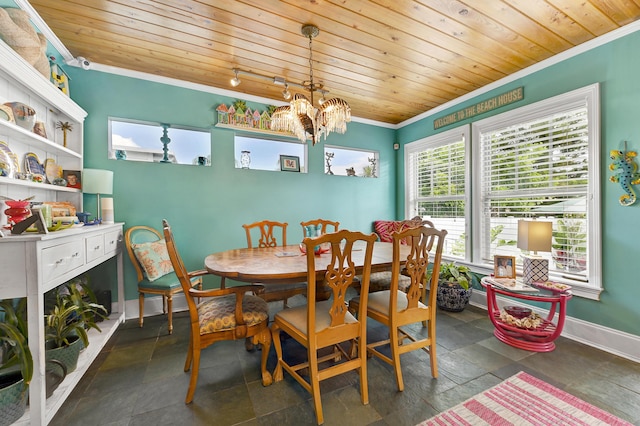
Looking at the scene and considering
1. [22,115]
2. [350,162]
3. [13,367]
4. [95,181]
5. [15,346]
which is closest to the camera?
[15,346]

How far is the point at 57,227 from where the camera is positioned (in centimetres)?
167

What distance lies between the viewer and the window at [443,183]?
3.47m

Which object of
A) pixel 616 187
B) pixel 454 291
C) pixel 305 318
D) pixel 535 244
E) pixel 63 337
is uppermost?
pixel 616 187

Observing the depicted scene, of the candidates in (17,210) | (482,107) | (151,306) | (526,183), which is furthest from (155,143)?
(526,183)

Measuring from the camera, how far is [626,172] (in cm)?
207

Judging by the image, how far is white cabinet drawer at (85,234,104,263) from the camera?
6.49 ft

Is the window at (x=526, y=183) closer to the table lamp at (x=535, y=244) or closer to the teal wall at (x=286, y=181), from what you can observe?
the teal wall at (x=286, y=181)

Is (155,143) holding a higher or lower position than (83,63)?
lower

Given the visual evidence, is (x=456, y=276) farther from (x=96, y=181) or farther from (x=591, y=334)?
(x=96, y=181)

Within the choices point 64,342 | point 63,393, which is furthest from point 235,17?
point 63,393

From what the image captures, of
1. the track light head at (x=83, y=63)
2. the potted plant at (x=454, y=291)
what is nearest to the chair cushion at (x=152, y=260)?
the track light head at (x=83, y=63)

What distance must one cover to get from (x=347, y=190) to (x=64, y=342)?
3402 millimetres

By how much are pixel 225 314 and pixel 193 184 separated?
6.34ft

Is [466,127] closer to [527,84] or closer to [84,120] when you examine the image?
[527,84]
